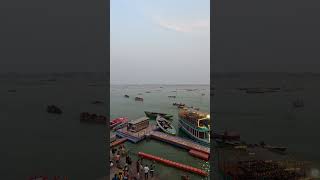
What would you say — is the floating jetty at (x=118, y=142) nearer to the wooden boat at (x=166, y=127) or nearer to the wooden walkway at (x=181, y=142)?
the wooden walkway at (x=181, y=142)

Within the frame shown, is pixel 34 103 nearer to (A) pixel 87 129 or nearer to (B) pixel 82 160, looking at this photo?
(A) pixel 87 129

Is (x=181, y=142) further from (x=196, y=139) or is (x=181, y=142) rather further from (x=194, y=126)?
(x=194, y=126)

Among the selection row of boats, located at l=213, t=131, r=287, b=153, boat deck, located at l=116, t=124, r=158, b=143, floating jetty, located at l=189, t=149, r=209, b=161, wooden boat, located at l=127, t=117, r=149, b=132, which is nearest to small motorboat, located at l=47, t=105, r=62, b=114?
boat deck, located at l=116, t=124, r=158, b=143

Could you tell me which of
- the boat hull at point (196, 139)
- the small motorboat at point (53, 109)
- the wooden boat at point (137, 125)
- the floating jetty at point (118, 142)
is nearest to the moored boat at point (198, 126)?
the boat hull at point (196, 139)

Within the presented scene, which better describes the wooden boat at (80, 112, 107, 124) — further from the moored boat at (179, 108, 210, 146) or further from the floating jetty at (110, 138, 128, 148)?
the moored boat at (179, 108, 210, 146)

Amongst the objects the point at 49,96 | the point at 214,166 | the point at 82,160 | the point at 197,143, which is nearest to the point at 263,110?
the point at 197,143
